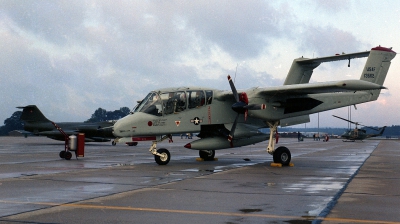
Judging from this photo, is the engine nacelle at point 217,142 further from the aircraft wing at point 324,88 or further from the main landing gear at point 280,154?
the aircraft wing at point 324,88

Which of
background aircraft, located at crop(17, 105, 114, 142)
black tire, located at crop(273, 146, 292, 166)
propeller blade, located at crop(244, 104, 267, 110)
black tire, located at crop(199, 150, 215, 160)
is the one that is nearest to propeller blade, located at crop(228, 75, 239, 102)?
propeller blade, located at crop(244, 104, 267, 110)

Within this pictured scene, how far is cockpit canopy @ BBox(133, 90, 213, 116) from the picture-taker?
2008 cm

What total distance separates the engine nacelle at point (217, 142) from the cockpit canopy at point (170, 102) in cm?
171

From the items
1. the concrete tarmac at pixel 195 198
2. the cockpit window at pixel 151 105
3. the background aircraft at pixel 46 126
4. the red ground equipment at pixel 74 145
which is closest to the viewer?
the concrete tarmac at pixel 195 198

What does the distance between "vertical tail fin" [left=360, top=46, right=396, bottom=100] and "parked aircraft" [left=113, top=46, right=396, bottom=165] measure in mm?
2145

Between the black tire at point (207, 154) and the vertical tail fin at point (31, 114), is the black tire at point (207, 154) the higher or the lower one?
the lower one

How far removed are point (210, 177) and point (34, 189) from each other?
5.95m

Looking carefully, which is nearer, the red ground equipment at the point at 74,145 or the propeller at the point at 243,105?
the propeller at the point at 243,105

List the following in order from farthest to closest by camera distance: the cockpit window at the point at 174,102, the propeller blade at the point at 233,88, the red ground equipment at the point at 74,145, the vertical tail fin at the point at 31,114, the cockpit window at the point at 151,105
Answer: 1. the vertical tail fin at the point at 31,114
2. the red ground equipment at the point at 74,145
3. the cockpit window at the point at 174,102
4. the cockpit window at the point at 151,105
5. the propeller blade at the point at 233,88

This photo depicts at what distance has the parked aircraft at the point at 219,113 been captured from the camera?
770 inches

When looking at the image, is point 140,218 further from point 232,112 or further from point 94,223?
point 232,112

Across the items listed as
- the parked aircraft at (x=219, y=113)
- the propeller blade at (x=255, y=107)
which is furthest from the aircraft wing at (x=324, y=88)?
the propeller blade at (x=255, y=107)

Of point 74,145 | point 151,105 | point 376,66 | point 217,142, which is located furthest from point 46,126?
point 376,66

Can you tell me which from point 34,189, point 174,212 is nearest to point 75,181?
point 34,189
